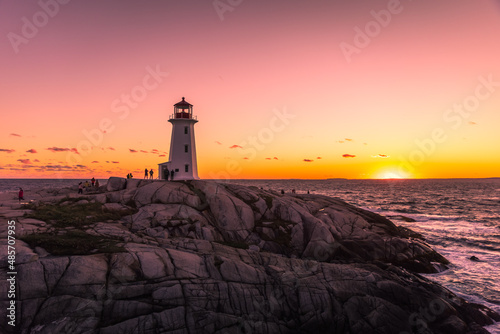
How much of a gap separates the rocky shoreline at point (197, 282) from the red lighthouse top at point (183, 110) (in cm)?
2012

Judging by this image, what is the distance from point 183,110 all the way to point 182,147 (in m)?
5.77

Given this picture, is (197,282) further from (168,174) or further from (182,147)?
(182,147)

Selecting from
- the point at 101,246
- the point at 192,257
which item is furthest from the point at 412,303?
the point at 101,246

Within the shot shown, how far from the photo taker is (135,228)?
24734 millimetres

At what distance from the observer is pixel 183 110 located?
44.6 m

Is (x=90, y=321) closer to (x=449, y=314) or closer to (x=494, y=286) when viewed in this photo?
(x=449, y=314)

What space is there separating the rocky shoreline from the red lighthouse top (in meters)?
20.1

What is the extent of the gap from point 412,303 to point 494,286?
11.5m

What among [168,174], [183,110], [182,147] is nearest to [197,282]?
[168,174]

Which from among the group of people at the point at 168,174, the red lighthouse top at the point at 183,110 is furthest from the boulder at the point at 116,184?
the red lighthouse top at the point at 183,110

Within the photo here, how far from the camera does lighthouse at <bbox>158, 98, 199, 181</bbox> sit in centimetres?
4362

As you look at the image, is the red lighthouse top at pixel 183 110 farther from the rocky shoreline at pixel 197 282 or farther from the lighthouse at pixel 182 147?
the rocky shoreline at pixel 197 282

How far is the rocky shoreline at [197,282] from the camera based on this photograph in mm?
14703

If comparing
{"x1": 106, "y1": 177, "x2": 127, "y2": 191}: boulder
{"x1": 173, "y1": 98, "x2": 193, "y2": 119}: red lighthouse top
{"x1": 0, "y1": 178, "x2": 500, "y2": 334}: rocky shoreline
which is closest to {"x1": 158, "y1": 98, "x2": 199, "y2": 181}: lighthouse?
{"x1": 173, "y1": 98, "x2": 193, "y2": 119}: red lighthouse top
